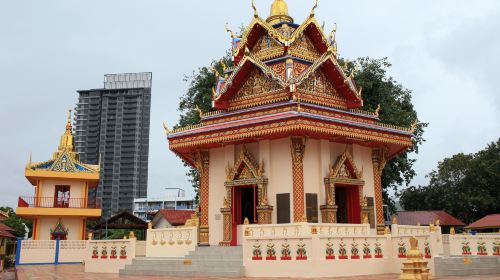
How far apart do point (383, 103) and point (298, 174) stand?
12.0 metres

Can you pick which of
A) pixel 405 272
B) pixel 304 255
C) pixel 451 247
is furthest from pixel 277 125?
pixel 405 272

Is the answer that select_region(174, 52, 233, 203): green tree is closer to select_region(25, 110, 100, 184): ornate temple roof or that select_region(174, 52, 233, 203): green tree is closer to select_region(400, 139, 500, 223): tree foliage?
select_region(25, 110, 100, 184): ornate temple roof

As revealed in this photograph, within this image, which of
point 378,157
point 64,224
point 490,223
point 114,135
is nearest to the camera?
point 378,157

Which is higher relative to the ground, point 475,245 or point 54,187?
point 54,187

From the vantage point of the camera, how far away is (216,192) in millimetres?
18766

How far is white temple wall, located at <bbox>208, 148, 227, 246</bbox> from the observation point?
1830 cm

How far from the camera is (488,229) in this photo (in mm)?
38562

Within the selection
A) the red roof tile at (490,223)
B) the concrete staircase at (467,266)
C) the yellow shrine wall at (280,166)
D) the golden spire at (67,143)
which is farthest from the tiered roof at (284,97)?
the red roof tile at (490,223)

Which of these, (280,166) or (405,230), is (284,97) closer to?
(280,166)

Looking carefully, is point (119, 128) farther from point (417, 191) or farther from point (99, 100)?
point (417, 191)

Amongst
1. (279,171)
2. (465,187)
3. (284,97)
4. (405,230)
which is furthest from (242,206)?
(465,187)

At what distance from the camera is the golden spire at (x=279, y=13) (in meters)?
21.7

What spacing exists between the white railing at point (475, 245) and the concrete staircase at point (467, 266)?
1113mm

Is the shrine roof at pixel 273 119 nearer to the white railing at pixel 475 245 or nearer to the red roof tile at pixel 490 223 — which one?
the white railing at pixel 475 245
